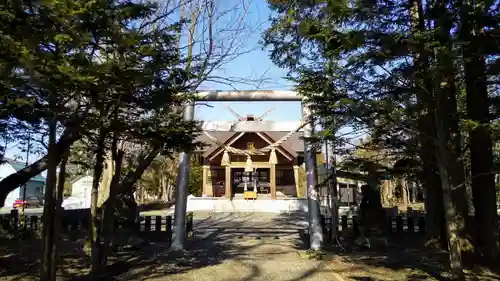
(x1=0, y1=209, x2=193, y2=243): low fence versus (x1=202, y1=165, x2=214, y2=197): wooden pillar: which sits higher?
(x1=202, y1=165, x2=214, y2=197): wooden pillar

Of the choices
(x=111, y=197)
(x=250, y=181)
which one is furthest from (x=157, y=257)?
(x=250, y=181)

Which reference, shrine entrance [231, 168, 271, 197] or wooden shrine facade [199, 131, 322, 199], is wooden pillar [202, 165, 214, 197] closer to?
wooden shrine facade [199, 131, 322, 199]

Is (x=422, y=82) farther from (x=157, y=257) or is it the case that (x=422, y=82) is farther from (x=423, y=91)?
(x=157, y=257)

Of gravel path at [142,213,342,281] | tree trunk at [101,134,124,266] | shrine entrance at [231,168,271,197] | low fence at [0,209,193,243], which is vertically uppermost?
shrine entrance at [231,168,271,197]

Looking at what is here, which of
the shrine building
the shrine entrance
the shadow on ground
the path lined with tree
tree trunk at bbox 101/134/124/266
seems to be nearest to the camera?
the path lined with tree

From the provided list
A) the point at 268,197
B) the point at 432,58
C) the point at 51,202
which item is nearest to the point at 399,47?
the point at 432,58

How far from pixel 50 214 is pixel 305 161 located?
20.6 ft

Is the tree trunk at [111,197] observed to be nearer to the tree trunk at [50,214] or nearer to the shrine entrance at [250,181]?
the tree trunk at [50,214]

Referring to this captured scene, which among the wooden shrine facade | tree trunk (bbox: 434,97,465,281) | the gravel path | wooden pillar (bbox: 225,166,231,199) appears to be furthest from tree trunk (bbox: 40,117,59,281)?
wooden pillar (bbox: 225,166,231,199)

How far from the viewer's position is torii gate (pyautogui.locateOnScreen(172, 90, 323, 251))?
9.82m

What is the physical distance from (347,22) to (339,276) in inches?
167

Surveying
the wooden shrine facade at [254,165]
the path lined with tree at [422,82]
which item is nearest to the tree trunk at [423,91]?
the path lined with tree at [422,82]

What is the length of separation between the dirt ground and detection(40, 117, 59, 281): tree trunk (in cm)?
139

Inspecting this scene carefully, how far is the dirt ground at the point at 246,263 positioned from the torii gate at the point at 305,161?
19.0 inches
